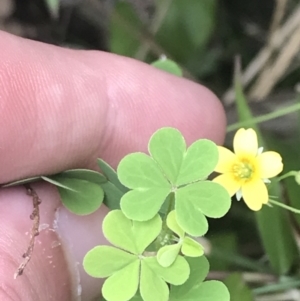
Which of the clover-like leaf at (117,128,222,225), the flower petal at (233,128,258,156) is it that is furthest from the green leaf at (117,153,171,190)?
the flower petal at (233,128,258,156)

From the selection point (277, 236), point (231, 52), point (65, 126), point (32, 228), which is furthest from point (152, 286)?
point (231, 52)

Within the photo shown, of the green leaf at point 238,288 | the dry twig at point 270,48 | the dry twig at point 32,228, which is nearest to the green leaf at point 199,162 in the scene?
the dry twig at point 32,228

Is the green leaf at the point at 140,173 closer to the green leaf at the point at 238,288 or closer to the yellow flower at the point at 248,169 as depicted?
the yellow flower at the point at 248,169

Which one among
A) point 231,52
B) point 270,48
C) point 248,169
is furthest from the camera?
point 231,52

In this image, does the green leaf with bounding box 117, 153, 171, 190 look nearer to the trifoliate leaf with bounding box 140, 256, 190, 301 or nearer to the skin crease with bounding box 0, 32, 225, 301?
the trifoliate leaf with bounding box 140, 256, 190, 301

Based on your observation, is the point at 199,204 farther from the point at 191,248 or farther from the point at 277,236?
the point at 277,236

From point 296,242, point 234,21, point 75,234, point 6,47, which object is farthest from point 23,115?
point 234,21
